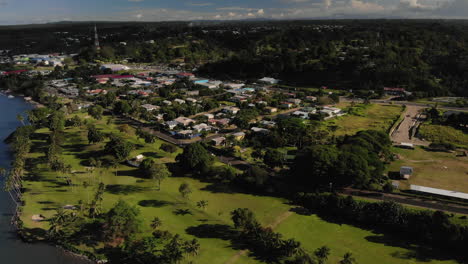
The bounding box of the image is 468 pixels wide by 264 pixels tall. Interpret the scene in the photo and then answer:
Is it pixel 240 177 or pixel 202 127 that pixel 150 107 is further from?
pixel 240 177

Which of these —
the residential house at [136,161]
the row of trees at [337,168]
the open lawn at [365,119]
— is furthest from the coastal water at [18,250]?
the open lawn at [365,119]

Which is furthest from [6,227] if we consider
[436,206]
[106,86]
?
[106,86]

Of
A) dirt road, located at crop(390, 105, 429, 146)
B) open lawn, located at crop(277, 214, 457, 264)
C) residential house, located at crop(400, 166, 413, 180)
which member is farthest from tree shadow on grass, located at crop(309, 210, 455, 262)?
dirt road, located at crop(390, 105, 429, 146)

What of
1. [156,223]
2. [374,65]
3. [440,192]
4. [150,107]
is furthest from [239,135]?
[374,65]

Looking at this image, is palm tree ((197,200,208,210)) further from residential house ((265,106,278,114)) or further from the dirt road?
residential house ((265,106,278,114))

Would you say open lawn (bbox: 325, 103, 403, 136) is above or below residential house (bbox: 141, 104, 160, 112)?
below

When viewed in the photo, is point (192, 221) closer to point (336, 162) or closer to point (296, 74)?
point (336, 162)

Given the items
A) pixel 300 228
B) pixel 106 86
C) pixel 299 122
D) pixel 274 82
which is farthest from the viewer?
pixel 274 82
